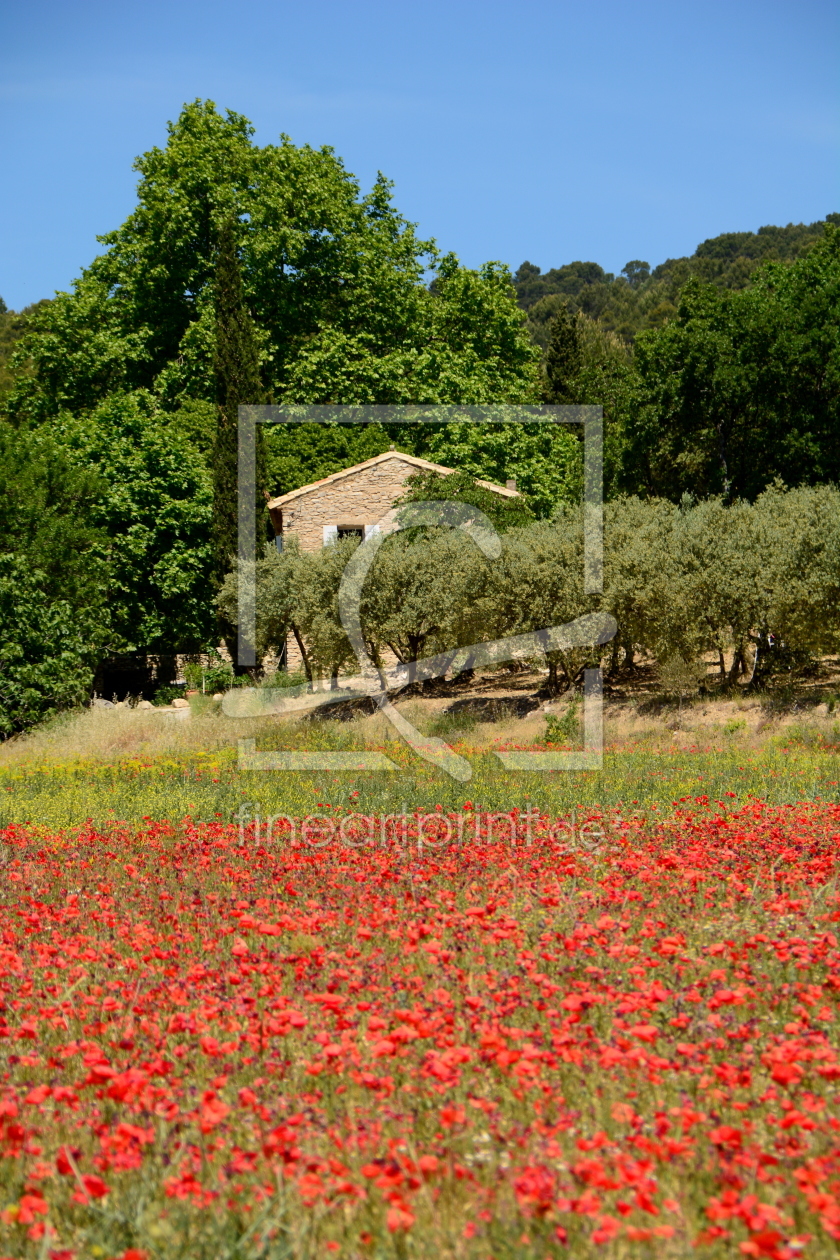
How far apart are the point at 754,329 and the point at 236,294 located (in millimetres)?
17634

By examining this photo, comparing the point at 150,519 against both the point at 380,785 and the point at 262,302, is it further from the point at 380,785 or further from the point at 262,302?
the point at 380,785

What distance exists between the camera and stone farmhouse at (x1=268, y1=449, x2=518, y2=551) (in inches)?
1393

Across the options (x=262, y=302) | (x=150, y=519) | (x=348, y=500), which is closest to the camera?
(x=150, y=519)

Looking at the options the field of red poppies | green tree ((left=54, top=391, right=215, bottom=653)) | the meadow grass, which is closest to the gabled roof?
green tree ((left=54, top=391, right=215, bottom=653))

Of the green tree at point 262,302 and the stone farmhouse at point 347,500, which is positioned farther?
the green tree at point 262,302

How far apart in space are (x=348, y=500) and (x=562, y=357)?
3214cm

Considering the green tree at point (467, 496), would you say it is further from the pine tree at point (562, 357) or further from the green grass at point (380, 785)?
the pine tree at point (562, 357)

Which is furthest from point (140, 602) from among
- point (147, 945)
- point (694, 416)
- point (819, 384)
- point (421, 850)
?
point (147, 945)

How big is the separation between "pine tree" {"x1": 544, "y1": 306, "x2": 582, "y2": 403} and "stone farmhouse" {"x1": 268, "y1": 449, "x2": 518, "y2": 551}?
92.7ft

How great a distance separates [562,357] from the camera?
208 feet

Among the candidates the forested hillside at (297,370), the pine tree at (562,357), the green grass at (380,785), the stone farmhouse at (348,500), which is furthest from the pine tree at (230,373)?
the pine tree at (562,357)

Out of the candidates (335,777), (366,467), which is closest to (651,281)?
(366,467)

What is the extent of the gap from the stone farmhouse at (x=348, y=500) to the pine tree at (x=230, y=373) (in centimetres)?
133

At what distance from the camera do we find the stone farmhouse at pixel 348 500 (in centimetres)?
3538
